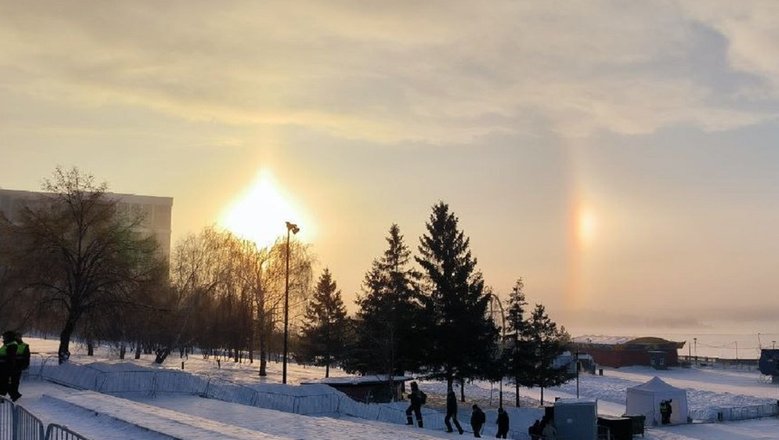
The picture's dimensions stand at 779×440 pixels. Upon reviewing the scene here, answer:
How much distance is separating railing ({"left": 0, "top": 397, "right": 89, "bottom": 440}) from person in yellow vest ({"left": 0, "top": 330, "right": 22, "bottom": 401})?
542cm

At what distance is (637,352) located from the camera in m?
106

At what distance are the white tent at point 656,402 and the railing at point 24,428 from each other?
39636mm

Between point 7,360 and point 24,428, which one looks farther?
point 7,360

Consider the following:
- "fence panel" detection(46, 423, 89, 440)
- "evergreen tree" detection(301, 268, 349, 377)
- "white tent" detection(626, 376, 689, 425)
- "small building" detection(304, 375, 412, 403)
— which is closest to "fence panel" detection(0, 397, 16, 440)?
"fence panel" detection(46, 423, 89, 440)

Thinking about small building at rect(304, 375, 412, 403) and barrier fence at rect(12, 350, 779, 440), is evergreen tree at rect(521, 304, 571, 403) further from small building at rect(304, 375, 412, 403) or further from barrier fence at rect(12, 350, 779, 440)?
barrier fence at rect(12, 350, 779, 440)

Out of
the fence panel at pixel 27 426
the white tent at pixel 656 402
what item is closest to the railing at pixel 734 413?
the white tent at pixel 656 402

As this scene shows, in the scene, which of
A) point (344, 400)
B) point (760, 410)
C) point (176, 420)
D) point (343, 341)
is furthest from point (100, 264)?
point (760, 410)

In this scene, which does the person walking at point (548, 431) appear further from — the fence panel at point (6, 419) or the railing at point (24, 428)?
the railing at point (24, 428)

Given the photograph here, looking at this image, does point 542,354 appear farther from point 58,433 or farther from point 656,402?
point 58,433

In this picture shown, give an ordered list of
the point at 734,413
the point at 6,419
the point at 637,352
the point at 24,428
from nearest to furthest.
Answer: the point at 24,428 → the point at 6,419 → the point at 734,413 → the point at 637,352

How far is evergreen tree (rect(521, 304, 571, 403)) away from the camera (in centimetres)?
5222

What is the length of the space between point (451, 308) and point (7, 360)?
108 feet

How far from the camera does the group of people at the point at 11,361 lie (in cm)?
1833

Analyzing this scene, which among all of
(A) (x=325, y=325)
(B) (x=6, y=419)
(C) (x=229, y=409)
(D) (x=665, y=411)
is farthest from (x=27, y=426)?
(A) (x=325, y=325)
